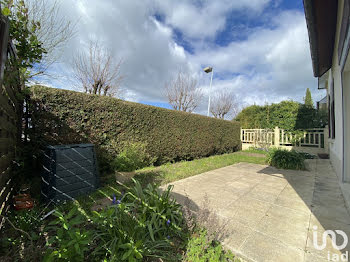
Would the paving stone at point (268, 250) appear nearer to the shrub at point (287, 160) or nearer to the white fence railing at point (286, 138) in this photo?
the shrub at point (287, 160)

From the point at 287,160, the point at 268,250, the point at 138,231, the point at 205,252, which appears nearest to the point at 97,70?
the point at 138,231

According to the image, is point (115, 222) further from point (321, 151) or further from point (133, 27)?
point (321, 151)

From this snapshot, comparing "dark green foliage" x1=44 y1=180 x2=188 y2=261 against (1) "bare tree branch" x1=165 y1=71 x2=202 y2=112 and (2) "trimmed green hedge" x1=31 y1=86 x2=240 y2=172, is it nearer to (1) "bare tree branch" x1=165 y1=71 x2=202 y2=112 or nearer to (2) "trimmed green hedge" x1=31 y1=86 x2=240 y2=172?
(2) "trimmed green hedge" x1=31 y1=86 x2=240 y2=172

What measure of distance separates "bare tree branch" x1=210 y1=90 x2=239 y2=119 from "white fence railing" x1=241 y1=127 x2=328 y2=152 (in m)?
6.64

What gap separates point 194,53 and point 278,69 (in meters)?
7.69

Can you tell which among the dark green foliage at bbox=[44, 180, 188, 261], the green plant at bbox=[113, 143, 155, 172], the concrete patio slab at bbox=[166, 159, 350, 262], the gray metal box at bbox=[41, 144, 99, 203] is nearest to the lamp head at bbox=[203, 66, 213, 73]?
the green plant at bbox=[113, 143, 155, 172]

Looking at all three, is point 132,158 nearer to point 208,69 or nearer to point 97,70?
point 97,70

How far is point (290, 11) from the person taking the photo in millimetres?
4496

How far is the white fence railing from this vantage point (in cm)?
795

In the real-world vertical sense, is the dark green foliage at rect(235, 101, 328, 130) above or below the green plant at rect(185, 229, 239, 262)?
above

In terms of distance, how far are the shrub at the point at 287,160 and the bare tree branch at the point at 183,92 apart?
363 inches

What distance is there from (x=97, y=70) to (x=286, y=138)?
38.1ft

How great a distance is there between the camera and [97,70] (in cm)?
772

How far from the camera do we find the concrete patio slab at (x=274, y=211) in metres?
1.49
